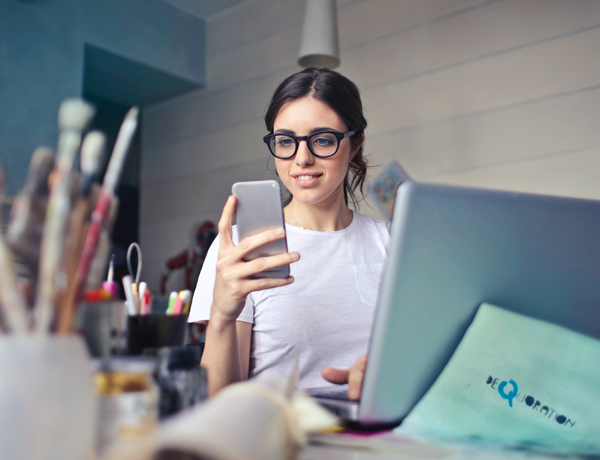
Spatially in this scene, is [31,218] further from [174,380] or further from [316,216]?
[316,216]

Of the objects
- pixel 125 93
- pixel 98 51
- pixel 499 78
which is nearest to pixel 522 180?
pixel 499 78

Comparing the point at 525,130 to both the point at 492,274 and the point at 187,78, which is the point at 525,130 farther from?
the point at 187,78

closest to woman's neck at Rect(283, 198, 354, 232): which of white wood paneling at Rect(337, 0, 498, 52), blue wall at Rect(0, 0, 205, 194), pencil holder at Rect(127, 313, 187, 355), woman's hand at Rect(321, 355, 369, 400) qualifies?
woman's hand at Rect(321, 355, 369, 400)

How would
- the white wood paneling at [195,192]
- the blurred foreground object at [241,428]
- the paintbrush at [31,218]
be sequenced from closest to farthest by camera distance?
1. the blurred foreground object at [241,428]
2. the paintbrush at [31,218]
3. the white wood paneling at [195,192]

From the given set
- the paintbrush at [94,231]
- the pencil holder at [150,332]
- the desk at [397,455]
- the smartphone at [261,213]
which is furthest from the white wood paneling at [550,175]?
the paintbrush at [94,231]

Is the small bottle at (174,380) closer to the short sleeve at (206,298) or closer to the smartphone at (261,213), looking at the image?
the smartphone at (261,213)

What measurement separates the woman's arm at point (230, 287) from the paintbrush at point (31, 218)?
19.0 inches

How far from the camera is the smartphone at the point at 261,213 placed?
84 centimetres

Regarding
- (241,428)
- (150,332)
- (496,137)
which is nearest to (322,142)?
(150,332)

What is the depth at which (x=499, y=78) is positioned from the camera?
2.29m

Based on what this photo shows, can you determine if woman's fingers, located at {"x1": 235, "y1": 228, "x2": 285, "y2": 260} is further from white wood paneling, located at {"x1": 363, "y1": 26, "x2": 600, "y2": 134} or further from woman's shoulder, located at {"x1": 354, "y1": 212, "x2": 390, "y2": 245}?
white wood paneling, located at {"x1": 363, "y1": 26, "x2": 600, "y2": 134}

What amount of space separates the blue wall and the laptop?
2070 millimetres

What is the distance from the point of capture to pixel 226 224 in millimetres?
885

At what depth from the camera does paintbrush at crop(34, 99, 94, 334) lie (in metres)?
0.33
